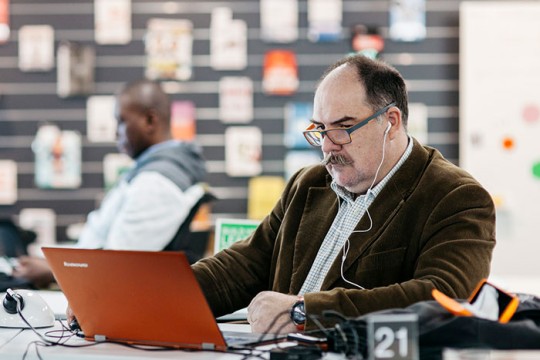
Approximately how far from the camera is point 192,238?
446cm

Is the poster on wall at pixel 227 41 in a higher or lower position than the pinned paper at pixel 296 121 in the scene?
higher

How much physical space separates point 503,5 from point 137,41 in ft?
8.30

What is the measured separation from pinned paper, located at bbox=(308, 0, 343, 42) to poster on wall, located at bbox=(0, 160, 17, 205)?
7.70 feet

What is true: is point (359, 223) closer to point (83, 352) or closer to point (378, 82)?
point (378, 82)

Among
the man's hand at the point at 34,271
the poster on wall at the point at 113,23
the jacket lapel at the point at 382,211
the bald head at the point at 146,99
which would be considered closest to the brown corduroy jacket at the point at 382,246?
the jacket lapel at the point at 382,211

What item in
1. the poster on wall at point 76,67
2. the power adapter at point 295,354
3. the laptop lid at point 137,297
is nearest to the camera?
the power adapter at point 295,354

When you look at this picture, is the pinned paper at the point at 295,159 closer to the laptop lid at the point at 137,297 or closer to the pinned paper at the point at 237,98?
the pinned paper at the point at 237,98

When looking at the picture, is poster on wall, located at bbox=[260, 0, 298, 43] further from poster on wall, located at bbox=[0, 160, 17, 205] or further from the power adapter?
the power adapter

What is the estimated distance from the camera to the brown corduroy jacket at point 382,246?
2.24m

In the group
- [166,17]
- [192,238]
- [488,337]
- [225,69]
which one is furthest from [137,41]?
[488,337]

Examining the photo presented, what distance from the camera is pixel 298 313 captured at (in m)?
2.23

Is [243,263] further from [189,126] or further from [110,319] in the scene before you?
[189,126]

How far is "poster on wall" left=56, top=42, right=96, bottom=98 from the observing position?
21.3 ft

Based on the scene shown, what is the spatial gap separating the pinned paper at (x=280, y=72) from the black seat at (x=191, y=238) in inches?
81.1
